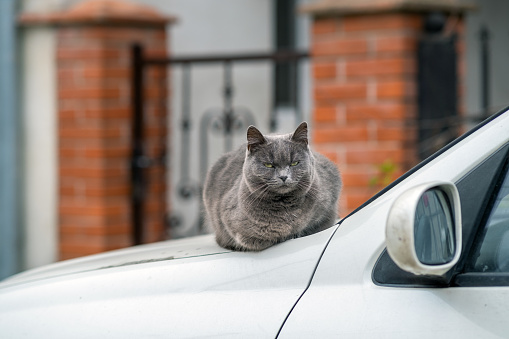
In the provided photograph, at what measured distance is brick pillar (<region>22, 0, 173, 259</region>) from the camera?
5801mm

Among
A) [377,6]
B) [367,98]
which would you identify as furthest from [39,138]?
[377,6]

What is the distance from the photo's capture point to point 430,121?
5152 mm

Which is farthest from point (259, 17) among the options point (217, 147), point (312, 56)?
point (312, 56)

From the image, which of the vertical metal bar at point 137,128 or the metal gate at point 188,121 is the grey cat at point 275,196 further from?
the vertical metal bar at point 137,128

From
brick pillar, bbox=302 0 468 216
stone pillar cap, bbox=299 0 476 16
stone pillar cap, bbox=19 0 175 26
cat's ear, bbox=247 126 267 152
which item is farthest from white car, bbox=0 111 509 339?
stone pillar cap, bbox=19 0 175 26

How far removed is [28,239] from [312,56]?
2419 millimetres

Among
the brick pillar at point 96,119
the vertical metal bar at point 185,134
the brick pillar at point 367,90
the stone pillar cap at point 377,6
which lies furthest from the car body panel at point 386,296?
the vertical metal bar at point 185,134

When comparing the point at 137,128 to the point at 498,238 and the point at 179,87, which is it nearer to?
the point at 179,87

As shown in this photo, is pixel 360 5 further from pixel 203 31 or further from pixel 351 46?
pixel 203 31

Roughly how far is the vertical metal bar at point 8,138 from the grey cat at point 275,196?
3.35 metres

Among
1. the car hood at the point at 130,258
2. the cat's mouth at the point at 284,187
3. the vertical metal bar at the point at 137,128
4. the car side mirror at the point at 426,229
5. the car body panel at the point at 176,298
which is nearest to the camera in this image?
the car side mirror at the point at 426,229

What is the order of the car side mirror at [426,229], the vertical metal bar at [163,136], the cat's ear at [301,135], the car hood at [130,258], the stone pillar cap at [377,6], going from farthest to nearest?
the vertical metal bar at [163,136] < the stone pillar cap at [377,6] < the cat's ear at [301,135] < the car hood at [130,258] < the car side mirror at [426,229]

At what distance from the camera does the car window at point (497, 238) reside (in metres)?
2.16

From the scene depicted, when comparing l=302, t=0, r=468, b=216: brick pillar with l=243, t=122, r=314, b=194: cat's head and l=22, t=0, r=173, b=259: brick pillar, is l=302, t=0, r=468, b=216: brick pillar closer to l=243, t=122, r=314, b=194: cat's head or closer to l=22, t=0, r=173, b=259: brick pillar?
l=22, t=0, r=173, b=259: brick pillar
